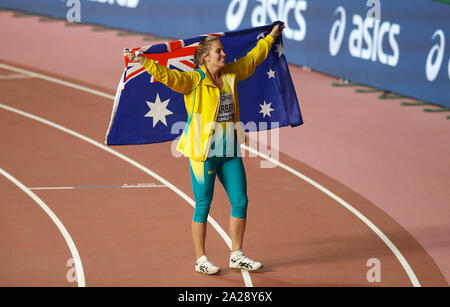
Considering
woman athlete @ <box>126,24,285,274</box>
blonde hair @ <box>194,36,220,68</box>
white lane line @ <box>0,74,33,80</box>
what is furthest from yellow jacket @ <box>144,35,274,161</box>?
white lane line @ <box>0,74,33,80</box>

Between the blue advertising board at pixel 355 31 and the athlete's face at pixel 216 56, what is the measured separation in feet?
25.9

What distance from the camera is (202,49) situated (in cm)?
882

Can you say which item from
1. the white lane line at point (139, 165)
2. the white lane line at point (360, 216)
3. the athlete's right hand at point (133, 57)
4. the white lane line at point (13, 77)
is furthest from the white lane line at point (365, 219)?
the white lane line at point (13, 77)

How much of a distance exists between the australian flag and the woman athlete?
0.47m

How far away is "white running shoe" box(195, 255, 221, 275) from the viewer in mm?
9102

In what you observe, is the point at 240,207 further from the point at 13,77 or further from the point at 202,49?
the point at 13,77

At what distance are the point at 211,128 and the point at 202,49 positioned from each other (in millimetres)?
774

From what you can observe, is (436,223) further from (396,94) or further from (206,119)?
(396,94)

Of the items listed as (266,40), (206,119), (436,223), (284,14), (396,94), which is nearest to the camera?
(206,119)

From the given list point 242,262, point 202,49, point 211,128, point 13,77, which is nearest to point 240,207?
point 242,262

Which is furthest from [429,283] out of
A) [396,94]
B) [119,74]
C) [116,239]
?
[119,74]

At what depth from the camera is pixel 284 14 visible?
18938 millimetres

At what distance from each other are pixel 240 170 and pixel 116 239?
6.91 feet

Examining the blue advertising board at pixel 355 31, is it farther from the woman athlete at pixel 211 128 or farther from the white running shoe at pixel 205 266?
the white running shoe at pixel 205 266
